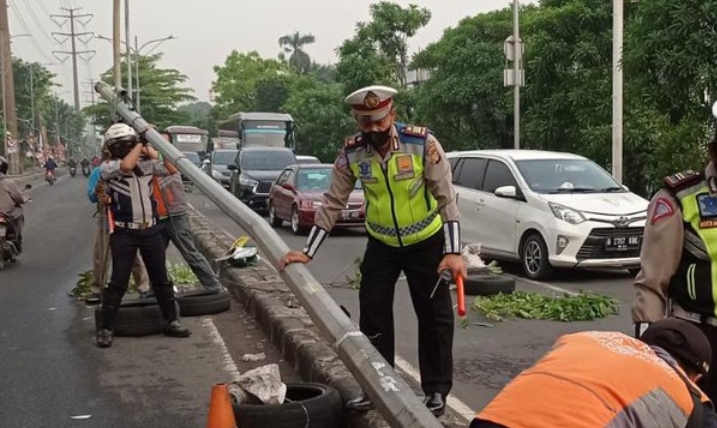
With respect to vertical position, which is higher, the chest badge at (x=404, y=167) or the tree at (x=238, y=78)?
the tree at (x=238, y=78)

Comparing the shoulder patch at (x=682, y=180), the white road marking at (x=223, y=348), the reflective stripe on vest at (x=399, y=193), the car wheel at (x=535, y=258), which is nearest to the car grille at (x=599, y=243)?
the car wheel at (x=535, y=258)

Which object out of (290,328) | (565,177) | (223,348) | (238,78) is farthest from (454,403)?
(238,78)

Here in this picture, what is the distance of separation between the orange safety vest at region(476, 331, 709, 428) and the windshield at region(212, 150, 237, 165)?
110 ft

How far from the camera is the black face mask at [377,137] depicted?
4.84 m

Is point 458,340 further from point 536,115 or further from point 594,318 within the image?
point 536,115

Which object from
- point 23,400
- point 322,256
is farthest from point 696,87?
point 23,400

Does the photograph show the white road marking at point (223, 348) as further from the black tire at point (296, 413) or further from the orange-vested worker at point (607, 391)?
the orange-vested worker at point (607, 391)

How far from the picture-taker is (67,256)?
50.2ft

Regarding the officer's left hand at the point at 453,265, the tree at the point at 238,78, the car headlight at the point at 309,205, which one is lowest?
the car headlight at the point at 309,205

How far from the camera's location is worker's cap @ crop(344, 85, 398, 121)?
4762mm

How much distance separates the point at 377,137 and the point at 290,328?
287 cm

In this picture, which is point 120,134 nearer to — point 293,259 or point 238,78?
point 293,259

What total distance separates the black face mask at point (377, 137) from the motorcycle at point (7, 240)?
9955 mm

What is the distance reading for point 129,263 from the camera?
25.2ft
